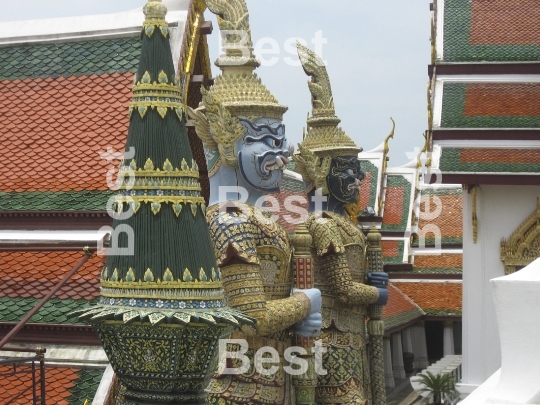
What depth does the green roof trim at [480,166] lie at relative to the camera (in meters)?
12.4

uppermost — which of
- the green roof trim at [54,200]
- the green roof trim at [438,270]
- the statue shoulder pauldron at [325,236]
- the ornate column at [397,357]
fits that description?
→ the green roof trim at [54,200]

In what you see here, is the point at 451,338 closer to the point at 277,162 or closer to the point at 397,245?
the point at 397,245

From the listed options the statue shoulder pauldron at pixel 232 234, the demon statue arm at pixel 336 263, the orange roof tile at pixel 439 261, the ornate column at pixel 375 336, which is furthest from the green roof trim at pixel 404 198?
the statue shoulder pauldron at pixel 232 234

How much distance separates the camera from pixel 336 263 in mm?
7895

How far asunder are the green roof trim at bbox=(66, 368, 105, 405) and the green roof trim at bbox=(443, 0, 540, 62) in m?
8.62

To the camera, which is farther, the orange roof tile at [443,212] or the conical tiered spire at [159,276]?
the orange roof tile at [443,212]

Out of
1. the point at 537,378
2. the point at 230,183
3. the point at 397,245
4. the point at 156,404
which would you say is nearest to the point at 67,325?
the point at 230,183

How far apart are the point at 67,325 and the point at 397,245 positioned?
41.5ft

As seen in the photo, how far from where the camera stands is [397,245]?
18.5 m

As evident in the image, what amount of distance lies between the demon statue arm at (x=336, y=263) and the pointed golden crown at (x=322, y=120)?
2.39ft

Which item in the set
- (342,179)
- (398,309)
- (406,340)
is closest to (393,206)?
(406,340)

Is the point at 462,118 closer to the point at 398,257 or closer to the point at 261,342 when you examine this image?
the point at 398,257

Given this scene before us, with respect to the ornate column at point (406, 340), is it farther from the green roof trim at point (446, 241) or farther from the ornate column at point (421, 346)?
the green roof trim at point (446, 241)

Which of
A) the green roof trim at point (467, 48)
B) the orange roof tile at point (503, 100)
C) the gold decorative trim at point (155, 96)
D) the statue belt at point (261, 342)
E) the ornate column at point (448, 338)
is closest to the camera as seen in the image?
the gold decorative trim at point (155, 96)
